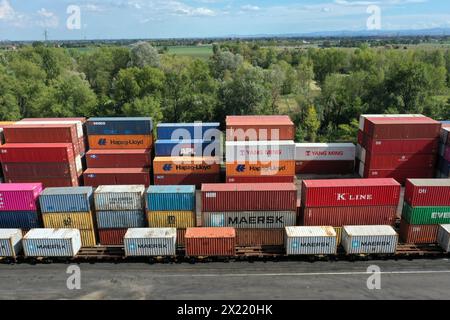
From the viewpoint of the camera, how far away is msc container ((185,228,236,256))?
29.0 metres

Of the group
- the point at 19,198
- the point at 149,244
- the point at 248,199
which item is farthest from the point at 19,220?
the point at 248,199

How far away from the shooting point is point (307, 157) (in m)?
49.9

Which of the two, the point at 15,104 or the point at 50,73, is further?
the point at 50,73

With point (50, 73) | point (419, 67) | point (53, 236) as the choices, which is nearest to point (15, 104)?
point (50, 73)

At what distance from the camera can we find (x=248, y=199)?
99.6 ft

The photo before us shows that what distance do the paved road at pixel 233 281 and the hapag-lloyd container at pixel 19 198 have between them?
5079 millimetres

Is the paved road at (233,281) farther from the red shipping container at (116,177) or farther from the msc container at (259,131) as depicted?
the msc container at (259,131)

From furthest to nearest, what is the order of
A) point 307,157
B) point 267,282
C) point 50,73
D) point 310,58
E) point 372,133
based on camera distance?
1. point 310,58
2. point 50,73
3. point 307,157
4. point 372,133
5. point 267,282

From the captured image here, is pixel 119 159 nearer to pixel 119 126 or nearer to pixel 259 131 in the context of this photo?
pixel 119 126

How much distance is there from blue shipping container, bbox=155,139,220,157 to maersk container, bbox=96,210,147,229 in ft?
45.0

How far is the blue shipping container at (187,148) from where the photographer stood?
43.9 metres

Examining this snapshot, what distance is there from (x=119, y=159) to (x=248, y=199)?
68.4 feet
